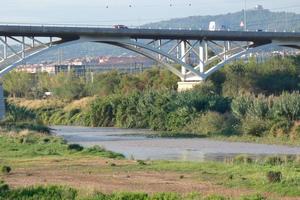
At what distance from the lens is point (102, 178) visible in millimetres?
21812

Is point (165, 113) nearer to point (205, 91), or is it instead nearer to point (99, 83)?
point (205, 91)

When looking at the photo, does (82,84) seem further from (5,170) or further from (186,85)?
(5,170)

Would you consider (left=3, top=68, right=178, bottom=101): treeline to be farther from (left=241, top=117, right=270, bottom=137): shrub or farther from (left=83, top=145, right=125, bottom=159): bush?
(left=83, top=145, right=125, bottom=159): bush

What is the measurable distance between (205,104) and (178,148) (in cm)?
1456

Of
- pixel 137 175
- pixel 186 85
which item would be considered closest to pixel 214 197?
pixel 137 175

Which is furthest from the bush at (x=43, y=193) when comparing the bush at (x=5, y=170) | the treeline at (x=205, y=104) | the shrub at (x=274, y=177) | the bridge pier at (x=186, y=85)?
the bridge pier at (x=186, y=85)

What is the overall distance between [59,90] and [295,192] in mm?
70230

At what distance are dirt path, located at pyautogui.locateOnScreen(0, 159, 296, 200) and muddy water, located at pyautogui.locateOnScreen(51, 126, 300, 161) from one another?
326 inches

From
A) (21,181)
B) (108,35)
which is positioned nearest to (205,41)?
(108,35)

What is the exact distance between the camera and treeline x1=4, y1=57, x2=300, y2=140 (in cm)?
4684

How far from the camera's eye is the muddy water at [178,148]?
35.3 meters

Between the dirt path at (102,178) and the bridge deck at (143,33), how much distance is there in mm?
28232

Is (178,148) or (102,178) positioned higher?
(102,178)

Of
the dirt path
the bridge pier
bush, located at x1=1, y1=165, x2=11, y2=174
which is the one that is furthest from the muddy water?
the bridge pier
